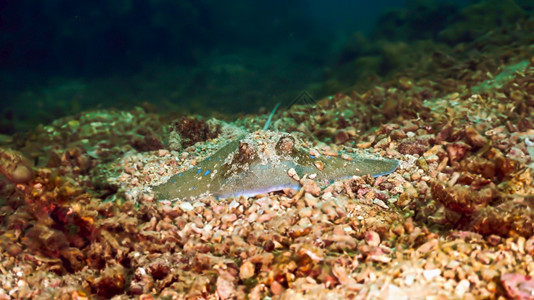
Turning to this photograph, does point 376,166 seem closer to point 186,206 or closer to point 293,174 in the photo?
point 293,174

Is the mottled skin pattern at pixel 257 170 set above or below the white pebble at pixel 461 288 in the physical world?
below

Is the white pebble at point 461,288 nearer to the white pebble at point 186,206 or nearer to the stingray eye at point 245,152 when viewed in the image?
the stingray eye at point 245,152

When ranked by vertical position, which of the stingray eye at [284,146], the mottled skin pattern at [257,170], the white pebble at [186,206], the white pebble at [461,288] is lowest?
the white pebble at [186,206]

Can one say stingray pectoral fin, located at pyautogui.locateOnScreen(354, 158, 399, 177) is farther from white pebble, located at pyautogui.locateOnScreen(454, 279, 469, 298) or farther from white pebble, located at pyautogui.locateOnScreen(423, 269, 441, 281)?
white pebble, located at pyautogui.locateOnScreen(454, 279, 469, 298)

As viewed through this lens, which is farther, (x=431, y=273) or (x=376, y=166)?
(x=376, y=166)

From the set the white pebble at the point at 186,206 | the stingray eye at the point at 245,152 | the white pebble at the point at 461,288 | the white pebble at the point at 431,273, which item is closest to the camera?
the white pebble at the point at 461,288

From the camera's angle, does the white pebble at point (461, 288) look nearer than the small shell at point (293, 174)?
Yes

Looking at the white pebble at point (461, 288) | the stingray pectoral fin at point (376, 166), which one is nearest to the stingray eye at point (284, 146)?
the stingray pectoral fin at point (376, 166)

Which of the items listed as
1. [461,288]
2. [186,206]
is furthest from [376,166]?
[186,206]

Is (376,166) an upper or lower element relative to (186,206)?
upper
